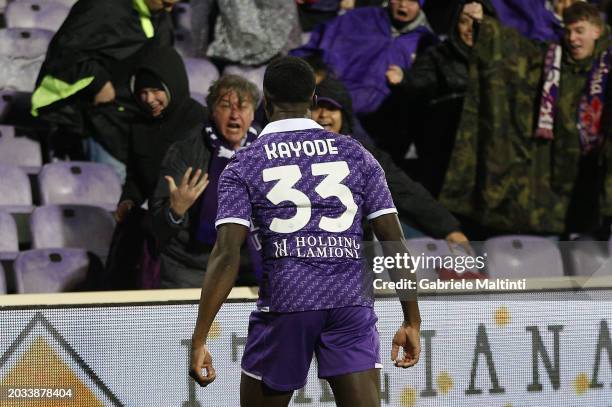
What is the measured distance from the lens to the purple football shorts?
3.76 m

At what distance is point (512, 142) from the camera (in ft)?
23.2

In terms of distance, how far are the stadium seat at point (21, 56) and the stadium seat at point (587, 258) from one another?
3549mm

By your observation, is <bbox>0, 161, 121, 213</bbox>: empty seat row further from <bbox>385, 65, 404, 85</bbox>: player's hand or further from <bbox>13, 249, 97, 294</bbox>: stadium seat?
<bbox>385, 65, 404, 85</bbox>: player's hand

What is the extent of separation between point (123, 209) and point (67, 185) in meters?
0.72

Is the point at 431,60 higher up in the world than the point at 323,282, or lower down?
higher up

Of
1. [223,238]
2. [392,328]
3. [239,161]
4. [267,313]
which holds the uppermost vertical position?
[239,161]

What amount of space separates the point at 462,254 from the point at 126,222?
1780mm

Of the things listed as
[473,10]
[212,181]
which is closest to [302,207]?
[212,181]

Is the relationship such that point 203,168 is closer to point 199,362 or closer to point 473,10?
point 473,10

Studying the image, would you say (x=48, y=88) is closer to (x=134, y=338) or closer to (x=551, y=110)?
(x=134, y=338)

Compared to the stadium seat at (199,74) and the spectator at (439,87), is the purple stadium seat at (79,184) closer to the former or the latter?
the stadium seat at (199,74)

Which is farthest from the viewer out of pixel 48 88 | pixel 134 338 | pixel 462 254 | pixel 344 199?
pixel 48 88

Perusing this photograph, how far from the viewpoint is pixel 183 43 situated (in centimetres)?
833

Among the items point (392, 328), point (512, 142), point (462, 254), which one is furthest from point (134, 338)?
point (512, 142)
